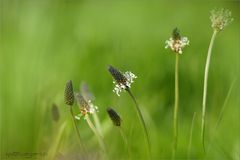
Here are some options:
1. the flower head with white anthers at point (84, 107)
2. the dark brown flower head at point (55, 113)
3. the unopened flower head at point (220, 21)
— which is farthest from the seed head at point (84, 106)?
the unopened flower head at point (220, 21)

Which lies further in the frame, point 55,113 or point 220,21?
point 55,113

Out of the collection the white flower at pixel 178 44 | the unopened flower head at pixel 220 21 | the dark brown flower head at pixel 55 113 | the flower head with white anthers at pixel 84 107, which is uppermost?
the unopened flower head at pixel 220 21

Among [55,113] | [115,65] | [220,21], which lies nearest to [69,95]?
[55,113]

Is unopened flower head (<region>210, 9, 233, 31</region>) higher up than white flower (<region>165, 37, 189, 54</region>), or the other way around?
unopened flower head (<region>210, 9, 233, 31</region>)

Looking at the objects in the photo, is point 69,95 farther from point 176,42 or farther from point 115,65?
point 115,65

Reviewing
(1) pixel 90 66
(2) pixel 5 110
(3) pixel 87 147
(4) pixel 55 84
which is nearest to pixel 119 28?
(1) pixel 90 66

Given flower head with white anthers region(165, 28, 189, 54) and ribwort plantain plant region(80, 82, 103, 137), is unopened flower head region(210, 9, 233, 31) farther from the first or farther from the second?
ribwort plantain plant region(80, 82, 103, 137)

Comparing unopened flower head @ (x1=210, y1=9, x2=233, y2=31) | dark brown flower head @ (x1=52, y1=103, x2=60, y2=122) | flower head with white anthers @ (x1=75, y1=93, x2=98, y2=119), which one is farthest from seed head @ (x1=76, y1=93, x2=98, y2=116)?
unopened flower head @ (x1=210, y1=9, x2=233, y2=31)

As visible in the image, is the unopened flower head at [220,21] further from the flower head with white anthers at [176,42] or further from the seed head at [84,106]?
the seed head at [84,106]
